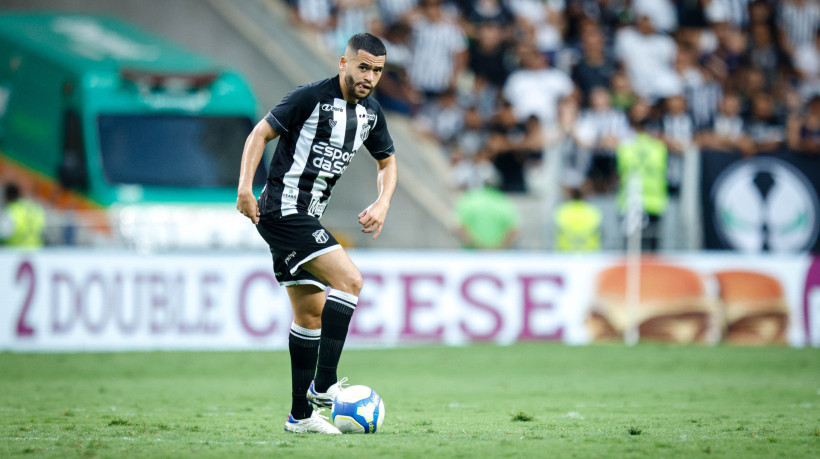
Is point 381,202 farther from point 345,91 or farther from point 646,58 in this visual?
point 646,58

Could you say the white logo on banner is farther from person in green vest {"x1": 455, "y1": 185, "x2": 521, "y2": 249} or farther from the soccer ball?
the soccer ball

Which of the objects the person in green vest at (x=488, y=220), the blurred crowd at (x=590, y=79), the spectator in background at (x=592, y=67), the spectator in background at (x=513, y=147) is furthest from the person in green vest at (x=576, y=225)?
the spectator in background at (x=592, y=67)

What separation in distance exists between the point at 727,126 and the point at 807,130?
129cm

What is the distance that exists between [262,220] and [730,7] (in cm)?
1535

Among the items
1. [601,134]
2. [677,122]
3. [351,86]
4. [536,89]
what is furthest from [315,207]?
[536,89]

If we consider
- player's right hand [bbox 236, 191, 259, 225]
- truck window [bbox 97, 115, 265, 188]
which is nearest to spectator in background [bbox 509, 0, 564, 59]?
truck window [bbox 97, 115, 265, 188]

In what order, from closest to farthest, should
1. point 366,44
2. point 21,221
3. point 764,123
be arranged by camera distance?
1. point 366,44
2. point 21,221
3. point 764,123

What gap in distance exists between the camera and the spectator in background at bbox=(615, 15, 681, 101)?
57.5 feet

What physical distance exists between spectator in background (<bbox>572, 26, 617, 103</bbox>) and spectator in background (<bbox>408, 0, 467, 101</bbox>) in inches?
77.4

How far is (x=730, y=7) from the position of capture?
64.6ft

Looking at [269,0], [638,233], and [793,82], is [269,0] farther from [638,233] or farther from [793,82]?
[793,82]

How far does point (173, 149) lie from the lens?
14.3m

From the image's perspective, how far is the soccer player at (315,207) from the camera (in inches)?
252

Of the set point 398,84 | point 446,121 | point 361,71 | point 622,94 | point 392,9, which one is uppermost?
point 392,9
